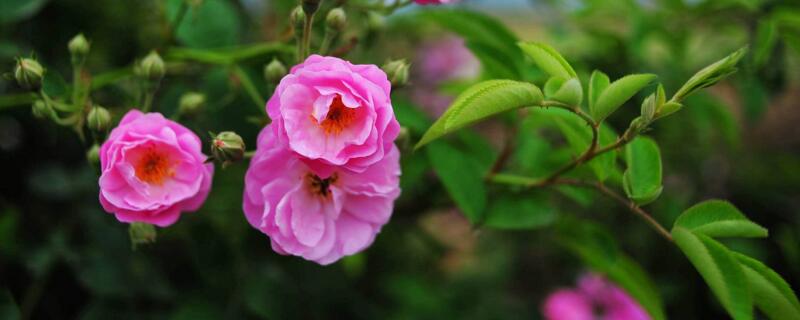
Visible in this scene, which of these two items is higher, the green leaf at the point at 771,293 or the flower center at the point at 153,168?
the green leaf at the point at 771,293

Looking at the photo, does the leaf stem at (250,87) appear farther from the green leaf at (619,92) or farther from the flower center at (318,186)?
the green leaf at (619,92)

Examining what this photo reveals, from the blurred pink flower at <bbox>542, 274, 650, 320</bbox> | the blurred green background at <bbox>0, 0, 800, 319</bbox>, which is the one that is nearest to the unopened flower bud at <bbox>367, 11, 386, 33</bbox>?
the blurred green background at <bbox>0, 0, 800, 319</bbox>

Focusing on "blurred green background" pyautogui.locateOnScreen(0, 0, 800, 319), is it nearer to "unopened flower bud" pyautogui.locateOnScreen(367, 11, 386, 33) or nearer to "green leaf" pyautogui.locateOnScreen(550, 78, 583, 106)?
"unopened flower bud" pyautogui.locateOnScreen(367, 11, 386, 33)

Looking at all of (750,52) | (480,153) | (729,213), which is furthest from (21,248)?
(750,52)

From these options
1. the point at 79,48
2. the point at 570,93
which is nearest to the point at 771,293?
the point at 570,93

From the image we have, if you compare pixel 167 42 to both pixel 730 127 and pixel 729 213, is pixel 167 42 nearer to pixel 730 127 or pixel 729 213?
pixel 729 213

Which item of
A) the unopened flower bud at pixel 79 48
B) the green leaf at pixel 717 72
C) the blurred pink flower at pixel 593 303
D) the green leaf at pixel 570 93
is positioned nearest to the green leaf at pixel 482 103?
the green leaf at pixel 570 93
